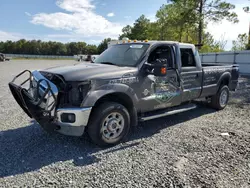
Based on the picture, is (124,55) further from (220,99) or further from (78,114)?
(220,99)

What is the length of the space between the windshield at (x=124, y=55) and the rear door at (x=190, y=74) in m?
1.18

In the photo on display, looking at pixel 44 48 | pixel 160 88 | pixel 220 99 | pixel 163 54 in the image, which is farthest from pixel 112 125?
pixel 44 48

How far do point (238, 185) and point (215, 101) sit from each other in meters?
3.83

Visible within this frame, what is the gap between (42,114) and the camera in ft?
10.9

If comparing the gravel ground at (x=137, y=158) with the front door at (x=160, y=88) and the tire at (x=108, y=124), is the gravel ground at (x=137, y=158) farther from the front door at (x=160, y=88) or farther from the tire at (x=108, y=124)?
the front door at (x=160, y=88)

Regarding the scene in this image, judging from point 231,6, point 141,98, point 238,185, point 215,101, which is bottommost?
point 238,185

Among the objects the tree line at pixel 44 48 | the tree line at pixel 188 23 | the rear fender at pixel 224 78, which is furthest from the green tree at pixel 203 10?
the tree line at pixel 44 48

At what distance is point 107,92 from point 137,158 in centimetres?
118

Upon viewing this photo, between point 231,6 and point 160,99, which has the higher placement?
point 231,6

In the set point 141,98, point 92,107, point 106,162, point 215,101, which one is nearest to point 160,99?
point 141,98

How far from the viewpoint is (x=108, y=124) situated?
12.3 feet

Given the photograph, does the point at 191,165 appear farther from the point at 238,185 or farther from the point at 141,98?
the point at 141,98

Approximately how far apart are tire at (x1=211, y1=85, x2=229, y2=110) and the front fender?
331cm

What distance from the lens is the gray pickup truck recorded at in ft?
11.0
